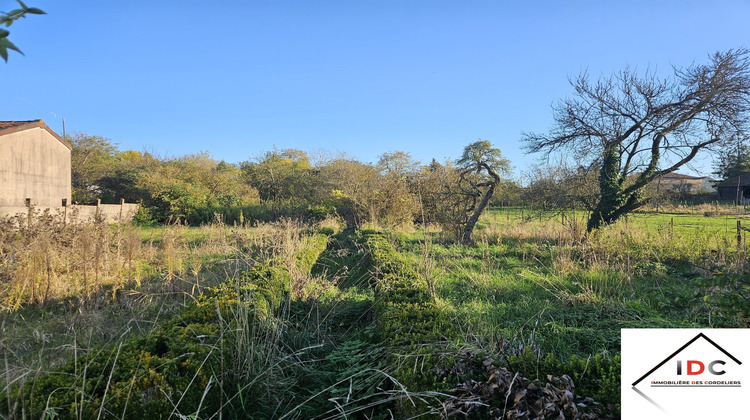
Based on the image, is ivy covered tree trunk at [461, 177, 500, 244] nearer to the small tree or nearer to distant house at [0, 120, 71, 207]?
the small tree

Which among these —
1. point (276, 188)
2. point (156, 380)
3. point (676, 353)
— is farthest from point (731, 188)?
point (156, 380)

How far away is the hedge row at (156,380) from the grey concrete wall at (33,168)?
17.0 m

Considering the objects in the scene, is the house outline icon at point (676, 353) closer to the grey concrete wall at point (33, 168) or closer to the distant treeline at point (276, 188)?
the distant treeline at point (276, 188)

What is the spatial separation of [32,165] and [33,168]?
5.4 inches

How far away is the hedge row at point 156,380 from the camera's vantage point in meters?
1.81

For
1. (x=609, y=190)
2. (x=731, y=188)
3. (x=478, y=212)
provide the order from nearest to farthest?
1. (x=478, y=212)
2. (x=609, y=190)
3. (x=731, y=188)

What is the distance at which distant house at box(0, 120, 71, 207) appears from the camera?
1493 cm

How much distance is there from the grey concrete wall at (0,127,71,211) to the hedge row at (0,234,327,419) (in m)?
17.0

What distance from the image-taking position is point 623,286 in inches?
196

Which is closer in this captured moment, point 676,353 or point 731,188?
point 676,353

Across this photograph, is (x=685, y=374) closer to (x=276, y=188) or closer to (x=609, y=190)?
(x=609, y=190)

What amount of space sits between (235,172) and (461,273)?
2486 centimetres

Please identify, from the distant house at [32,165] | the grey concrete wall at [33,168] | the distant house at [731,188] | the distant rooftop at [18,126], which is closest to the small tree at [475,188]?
the distant house at [32,165]

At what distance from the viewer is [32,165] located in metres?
16.3
